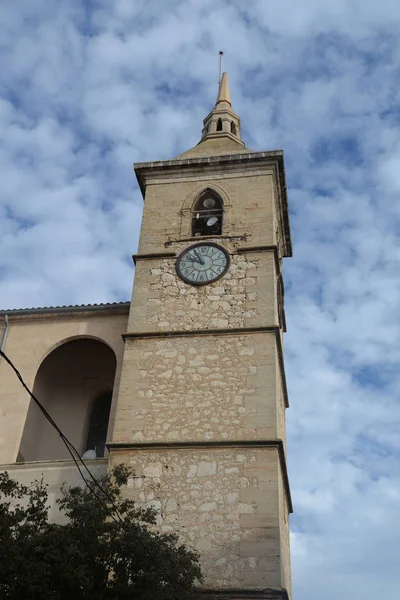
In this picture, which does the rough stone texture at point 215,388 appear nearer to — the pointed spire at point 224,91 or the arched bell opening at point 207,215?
the arched bell opening at point 207,215

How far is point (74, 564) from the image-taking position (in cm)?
961

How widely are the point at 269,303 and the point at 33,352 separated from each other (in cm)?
515

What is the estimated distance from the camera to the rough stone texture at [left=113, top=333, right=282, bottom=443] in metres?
13.9

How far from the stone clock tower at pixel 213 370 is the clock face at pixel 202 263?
1.1 inches

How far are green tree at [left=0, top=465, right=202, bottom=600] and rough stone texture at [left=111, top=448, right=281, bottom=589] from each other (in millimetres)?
1744

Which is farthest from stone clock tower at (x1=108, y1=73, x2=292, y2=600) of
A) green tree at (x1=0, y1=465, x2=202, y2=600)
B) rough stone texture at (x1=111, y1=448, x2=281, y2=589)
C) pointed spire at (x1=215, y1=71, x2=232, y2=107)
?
pointed spire at (x1=215, y1=71, x2=232, y2=107)

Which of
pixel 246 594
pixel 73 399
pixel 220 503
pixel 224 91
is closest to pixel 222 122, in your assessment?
pixel 224 91

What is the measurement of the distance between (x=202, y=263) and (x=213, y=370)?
111 inches

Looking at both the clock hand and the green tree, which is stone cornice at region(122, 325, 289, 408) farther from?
the green tree

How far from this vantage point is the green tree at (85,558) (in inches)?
367

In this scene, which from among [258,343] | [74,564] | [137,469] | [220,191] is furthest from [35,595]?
[220,191]

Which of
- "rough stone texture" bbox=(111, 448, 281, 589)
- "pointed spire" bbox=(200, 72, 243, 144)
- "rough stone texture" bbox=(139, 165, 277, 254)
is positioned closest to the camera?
"rough stone texture" bbox=(111, 448, 281, 589)

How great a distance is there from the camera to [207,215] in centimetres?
1788

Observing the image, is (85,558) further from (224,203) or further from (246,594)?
(224,203)
